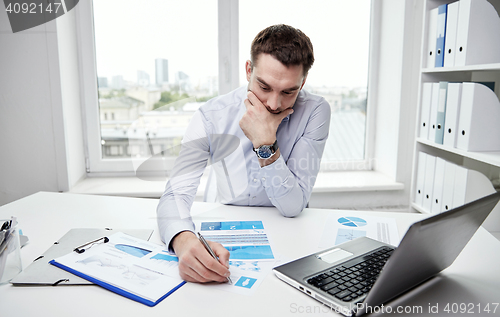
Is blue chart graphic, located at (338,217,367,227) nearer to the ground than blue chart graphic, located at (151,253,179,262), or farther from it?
farther from it

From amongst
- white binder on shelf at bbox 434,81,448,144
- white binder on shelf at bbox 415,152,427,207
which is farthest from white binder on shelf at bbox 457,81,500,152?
white binder on shelf at bbox 415,152,427,207

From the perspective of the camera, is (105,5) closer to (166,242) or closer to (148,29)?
(148,29)

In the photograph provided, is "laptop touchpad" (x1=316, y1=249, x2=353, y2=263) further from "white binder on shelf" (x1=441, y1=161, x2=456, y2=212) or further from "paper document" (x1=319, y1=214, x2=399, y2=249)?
"white binder on shelf" (x1=441, y1=161, x2=456, y2=212)

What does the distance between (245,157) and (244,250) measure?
0.56 m

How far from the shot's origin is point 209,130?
1.45 meters

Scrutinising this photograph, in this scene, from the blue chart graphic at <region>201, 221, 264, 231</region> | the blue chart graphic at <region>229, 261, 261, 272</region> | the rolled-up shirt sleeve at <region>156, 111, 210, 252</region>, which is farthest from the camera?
the blue chart graphic at <region>201, 221, 264, 231</region>

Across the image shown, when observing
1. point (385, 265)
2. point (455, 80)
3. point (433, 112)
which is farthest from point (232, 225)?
→ point (455, 80)

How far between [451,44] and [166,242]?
1.65 meters

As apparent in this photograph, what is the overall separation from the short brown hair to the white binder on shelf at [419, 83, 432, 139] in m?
1.00

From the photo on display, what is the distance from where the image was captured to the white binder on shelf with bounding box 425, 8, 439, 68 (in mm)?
1929

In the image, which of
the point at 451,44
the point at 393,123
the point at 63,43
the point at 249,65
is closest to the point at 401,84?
the point at 393,123

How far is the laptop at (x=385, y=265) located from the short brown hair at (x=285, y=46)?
0.65 m

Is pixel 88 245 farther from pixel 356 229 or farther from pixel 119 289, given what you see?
pixel 356 229

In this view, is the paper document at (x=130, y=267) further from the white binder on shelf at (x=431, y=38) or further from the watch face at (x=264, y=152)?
the white binder on shelf at (x=431, y=38)
